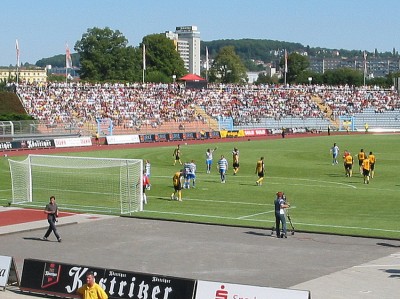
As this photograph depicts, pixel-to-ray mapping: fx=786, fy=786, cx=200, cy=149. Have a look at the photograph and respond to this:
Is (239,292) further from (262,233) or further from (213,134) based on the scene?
(213,134)

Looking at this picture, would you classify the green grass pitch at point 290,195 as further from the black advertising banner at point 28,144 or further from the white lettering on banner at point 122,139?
the white lettering on banner at point 122,139

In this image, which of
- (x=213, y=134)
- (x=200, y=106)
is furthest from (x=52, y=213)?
(x=200, y=106)

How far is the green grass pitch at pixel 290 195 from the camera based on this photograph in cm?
3045

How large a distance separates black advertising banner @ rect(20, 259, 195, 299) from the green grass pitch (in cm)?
1144

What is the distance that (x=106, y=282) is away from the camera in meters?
18.6

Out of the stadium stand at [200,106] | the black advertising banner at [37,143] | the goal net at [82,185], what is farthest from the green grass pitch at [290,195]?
the stadium stand at [200,106]

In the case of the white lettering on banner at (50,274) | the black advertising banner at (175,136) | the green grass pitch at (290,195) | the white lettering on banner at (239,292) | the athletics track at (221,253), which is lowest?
the athletics track at (221,253)

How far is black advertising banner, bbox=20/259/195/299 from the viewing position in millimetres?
17609

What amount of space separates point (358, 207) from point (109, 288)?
17636mm

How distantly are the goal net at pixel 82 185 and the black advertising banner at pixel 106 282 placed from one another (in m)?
13.8

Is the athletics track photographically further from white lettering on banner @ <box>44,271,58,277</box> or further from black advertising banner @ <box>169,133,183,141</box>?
black advertising banner @ <box>169,133,183,141</box>

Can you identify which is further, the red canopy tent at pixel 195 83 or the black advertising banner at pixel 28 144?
the red canopy tent at pixel 195 83

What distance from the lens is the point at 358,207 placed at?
33.7 m

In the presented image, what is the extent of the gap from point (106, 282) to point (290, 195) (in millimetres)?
20681
